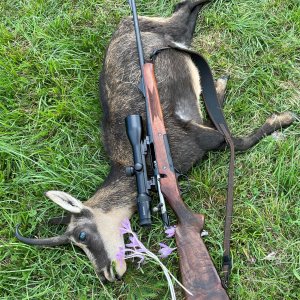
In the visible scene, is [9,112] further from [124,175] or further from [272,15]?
[272,15]

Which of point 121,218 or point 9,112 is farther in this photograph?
point 9,112

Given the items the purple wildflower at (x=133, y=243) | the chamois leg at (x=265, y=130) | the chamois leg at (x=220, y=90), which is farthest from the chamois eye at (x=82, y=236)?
the chamois leg at (x=220, y=90)

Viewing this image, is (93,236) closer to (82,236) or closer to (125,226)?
(82,236)

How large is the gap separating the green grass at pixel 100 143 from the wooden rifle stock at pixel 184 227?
2.15ft

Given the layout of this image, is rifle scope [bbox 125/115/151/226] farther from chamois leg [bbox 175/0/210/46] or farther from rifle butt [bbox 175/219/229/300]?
chamois leg [bbox 175/0/210/46]

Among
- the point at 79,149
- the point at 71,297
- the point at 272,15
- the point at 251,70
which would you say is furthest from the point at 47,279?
the point at 272,15

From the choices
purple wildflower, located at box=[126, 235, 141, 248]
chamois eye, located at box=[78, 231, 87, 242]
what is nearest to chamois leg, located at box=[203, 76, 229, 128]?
purple wildflower, located at box=[126, 235, 141, 248]

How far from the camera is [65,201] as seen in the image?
5.31m

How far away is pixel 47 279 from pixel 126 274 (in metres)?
0.96

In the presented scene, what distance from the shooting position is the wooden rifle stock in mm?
4532

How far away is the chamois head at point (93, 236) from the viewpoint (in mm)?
5191

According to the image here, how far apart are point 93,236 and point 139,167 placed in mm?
947

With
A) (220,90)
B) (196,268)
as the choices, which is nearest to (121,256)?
(196,268)

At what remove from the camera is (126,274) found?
17.7 feet
